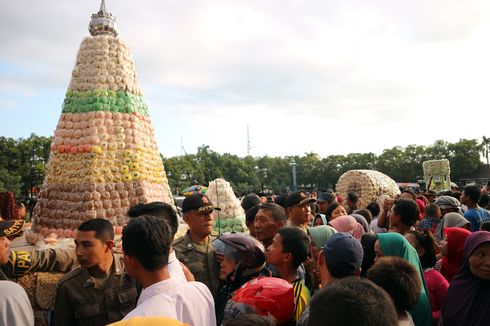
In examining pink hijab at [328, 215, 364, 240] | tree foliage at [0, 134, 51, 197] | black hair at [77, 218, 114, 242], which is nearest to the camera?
black hair at [77, 218, 114, 242]

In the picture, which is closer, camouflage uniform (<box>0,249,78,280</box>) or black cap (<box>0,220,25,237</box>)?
black cap (<box>0,220,25,237</box>)

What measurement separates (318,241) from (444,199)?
420 centimetres

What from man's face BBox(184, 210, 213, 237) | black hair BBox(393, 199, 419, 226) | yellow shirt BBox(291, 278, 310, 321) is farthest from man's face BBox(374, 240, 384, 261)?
black hair BBox(393, 199, 419, 226)

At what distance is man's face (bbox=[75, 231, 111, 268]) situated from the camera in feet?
10.4

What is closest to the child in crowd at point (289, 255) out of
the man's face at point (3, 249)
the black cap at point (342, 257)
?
the black cap at point (342, 257)

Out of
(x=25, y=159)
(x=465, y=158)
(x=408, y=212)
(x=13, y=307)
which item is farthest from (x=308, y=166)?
(x=13, y=307)

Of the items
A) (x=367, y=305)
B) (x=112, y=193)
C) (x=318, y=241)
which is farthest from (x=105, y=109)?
(x=367, y=305)

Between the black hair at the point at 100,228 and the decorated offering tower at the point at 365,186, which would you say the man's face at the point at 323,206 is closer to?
the black hair at the point at 100,228

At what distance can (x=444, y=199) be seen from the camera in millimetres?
6781

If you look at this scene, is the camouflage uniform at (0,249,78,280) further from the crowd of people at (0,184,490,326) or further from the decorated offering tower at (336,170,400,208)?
the decorated offering tower at (336,170,400,208)

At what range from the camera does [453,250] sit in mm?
3990

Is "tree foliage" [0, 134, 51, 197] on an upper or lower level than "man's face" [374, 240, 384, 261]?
upper

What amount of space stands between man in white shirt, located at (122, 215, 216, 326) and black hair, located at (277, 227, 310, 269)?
0.96 m

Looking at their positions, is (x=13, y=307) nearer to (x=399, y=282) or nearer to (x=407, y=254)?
(x=399, y=282)
